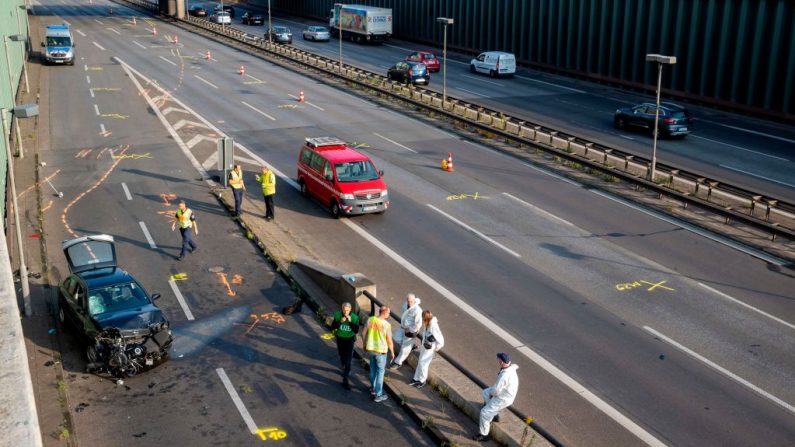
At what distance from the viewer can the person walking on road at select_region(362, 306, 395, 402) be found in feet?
49.3

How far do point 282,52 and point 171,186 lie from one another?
4018 centimetres

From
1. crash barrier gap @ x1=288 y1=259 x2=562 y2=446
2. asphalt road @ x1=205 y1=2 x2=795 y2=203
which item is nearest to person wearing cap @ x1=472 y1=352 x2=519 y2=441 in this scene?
crash barrier gap @ x1=288 y1=259 x2=562 y2=446

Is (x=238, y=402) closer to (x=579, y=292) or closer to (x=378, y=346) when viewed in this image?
(x=378, y=346)

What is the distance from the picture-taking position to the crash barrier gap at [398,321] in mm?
13734

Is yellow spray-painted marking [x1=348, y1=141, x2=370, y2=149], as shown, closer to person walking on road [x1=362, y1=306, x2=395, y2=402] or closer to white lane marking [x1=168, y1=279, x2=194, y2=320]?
white lane marking [x1=168, y1=279, x2=194, y2=320]

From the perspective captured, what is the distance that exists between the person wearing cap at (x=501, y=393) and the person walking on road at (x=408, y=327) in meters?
2.75

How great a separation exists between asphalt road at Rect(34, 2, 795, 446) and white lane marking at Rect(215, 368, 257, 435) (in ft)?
16.5

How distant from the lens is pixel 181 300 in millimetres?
20281

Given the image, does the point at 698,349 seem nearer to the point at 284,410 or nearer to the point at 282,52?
the point at 284,410

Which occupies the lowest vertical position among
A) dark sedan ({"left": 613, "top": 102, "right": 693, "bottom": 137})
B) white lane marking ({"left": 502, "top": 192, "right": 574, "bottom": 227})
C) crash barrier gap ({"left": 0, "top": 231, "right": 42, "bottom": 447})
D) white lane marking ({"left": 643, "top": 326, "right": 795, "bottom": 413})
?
white lane marking ({"left": 643, "top": 326, "right": 795, "bottom": 413})

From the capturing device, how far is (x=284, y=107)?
4778 cm

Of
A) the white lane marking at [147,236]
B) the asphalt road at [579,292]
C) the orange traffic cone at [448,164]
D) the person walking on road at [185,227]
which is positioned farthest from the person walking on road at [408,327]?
the orange traffic cone at [448,164]

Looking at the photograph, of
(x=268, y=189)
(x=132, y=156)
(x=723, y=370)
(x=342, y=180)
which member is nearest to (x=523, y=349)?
(x=723, y=370)

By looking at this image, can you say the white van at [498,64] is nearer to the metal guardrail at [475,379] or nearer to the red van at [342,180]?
the red van at [342,180]
